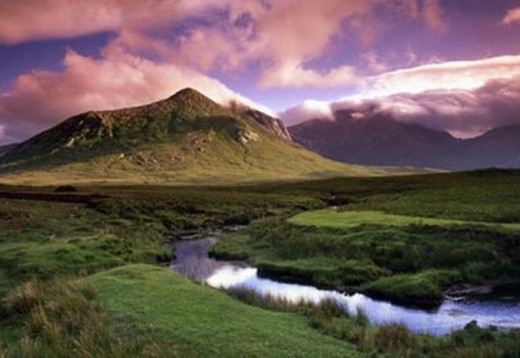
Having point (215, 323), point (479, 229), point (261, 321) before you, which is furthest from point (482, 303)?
point (215, 323)

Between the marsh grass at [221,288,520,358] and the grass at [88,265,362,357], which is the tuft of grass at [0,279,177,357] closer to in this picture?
the grass at [88,265,362,357]

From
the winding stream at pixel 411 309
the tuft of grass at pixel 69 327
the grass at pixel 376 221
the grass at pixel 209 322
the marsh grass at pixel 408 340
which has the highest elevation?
the grass at pixel 376 221

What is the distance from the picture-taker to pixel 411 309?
32.5 m

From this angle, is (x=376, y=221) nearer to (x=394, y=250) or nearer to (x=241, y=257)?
(x=394, y=250)

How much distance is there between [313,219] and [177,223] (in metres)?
24.8

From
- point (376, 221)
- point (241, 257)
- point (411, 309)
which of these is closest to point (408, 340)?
point (411, 309)

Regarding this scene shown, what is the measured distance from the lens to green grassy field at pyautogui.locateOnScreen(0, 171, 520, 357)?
61.6 ft

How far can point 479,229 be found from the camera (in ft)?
145

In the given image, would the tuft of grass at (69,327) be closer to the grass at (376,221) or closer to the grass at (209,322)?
the grass at (209,322)

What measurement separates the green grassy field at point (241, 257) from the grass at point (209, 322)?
6cm

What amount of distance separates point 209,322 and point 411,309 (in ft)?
52.4

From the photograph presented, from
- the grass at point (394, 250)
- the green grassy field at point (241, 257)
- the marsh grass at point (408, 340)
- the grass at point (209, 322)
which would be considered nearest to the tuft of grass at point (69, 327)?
the green grassy field at point (241, 257)

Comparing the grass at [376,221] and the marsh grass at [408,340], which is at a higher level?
the grass at [376,221]

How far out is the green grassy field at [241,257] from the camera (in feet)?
61.6
